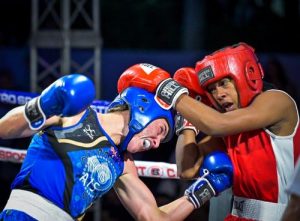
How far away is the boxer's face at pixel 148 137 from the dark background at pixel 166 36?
226 centimetres

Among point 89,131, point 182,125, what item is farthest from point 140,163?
point 89,131

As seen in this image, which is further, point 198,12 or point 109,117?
point 198,12

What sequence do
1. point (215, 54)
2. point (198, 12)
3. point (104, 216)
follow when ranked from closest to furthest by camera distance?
point (215, 54), point (104, 216), point (198, 12)

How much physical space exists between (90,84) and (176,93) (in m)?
0.48

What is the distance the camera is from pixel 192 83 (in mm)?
2930

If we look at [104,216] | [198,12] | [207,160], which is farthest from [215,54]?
[198,12]

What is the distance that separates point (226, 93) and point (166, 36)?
17.3 ft

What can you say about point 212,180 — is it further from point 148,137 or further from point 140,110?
point 140,110

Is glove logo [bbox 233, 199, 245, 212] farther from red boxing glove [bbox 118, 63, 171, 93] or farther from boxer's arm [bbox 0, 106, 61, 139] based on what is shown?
boxer's arm [bbox 0, 106, 61, 139]

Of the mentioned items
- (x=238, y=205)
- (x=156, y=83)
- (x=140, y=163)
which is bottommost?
(x=140, y=163)

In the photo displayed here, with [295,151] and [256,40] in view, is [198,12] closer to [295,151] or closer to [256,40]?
[256,40]

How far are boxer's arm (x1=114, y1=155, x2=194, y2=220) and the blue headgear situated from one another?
17 cm

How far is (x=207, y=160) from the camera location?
111 inches

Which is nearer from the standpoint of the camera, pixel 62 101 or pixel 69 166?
pixel 62 101
